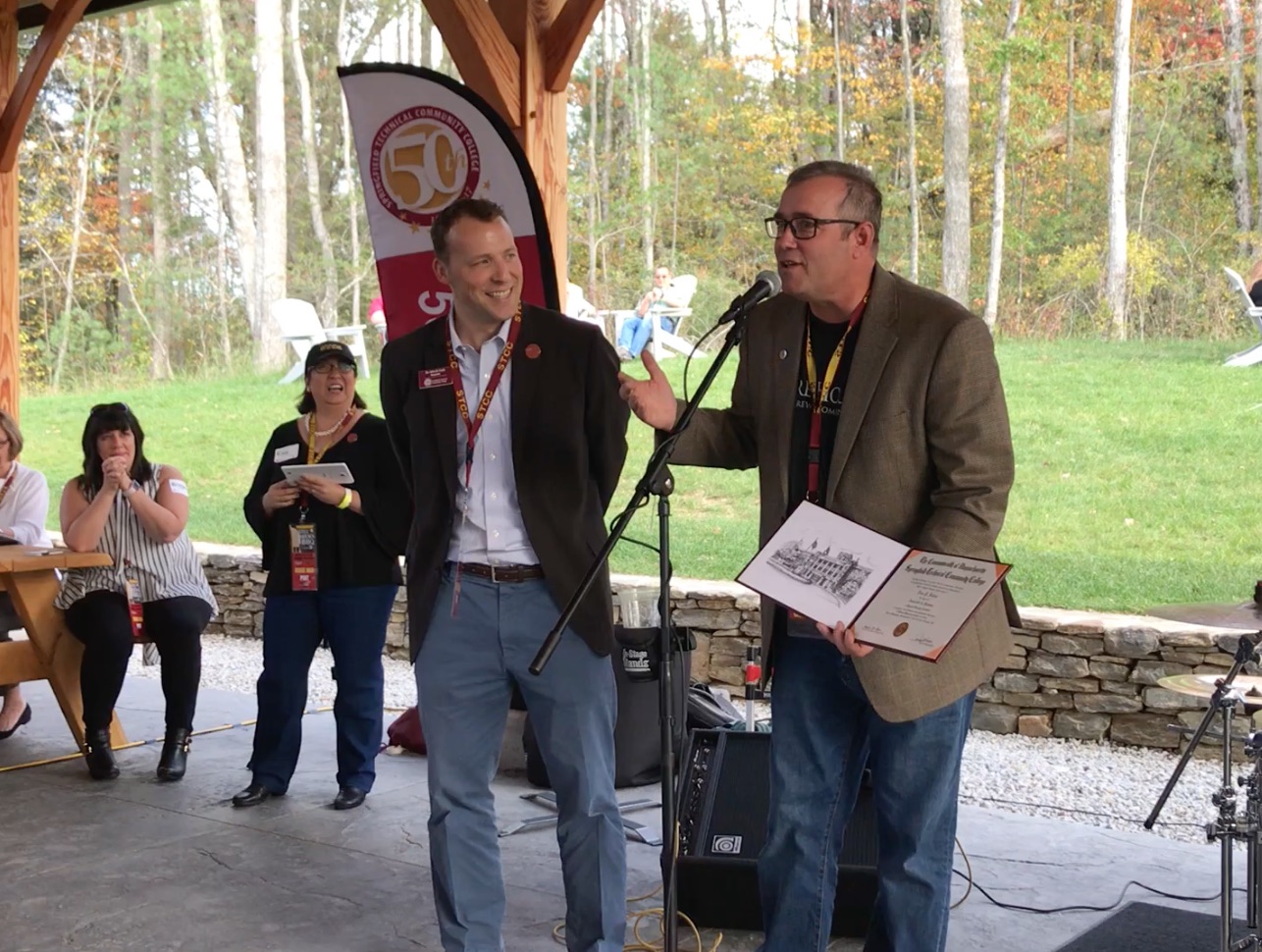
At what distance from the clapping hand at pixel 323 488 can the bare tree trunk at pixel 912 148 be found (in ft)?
29.7

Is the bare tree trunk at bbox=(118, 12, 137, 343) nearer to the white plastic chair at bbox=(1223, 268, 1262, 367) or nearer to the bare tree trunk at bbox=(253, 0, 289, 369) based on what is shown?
the bare tree trunk at bbox=(253, 0, 289, 369)

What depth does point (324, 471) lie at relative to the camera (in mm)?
4551

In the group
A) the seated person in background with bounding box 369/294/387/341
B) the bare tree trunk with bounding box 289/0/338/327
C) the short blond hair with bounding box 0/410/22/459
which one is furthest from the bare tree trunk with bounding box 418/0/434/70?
the short blond hair with bounding box 0/410/22/459

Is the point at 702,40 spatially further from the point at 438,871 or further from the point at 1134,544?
the point at 438,871

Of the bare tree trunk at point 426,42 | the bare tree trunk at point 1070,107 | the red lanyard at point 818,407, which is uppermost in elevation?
the bare tree trunk at point 426,42

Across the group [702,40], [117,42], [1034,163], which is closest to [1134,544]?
[1034,163]

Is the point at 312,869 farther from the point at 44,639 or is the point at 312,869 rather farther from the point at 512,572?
the point at 44,639

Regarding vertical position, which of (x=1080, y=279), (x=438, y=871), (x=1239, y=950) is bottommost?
(x=1239, y=950)

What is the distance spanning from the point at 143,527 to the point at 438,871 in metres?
2.69

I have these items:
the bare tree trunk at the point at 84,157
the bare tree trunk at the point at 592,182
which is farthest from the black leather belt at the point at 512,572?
the bare tree trunk at the point at 84,157

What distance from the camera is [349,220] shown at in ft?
58.4

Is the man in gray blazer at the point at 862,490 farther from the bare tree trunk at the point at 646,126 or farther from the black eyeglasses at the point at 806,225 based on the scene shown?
the bare tree trunk at the point at 646,126

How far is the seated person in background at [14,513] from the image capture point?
A: 5863 millimetres

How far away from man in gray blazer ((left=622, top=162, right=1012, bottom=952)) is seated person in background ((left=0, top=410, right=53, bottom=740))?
4.05 meters
